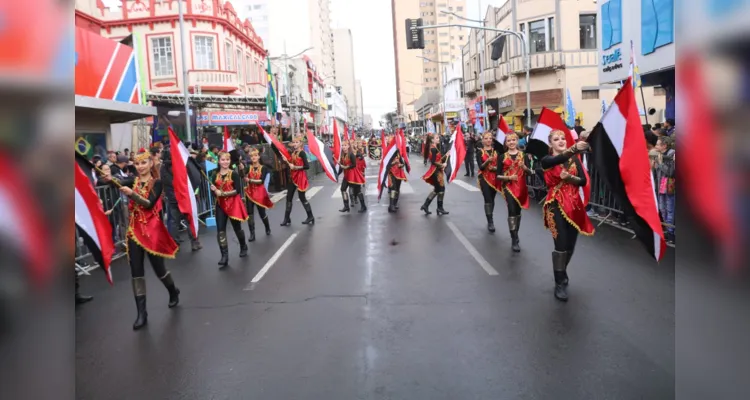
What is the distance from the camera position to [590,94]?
108ft

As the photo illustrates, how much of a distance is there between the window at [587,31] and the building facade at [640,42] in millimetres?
14569

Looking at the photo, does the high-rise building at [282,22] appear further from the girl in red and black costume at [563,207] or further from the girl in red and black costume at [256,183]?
the girl in red and black costume at [563,207]

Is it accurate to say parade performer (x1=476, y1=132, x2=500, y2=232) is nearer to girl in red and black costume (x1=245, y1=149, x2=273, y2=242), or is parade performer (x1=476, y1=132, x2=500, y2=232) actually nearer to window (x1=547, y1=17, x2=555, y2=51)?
girl in red and black costume (x1=245, y1=149, x2=273, y2=242)

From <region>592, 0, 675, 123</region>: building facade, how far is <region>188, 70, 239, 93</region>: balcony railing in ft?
68.4

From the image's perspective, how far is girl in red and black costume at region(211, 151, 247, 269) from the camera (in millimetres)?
8117

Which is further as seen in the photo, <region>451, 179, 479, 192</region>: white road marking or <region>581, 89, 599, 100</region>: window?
<region>581, 89, 599, 100</region>: window

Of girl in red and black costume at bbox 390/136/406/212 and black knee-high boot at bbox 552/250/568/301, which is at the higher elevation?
girl in red and black costume at bbox 390/136/406/212

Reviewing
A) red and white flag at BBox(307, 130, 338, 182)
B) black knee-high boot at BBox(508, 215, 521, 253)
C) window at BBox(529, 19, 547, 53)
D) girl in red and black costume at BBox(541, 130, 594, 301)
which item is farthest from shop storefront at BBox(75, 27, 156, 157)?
window at BBox(529, 19, 547, 53)

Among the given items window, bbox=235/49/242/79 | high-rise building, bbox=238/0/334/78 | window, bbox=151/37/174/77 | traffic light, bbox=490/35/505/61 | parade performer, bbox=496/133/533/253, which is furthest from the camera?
high-rise building, bbox=238/0/334/78

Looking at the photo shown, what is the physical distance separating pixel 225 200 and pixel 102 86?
35.1ft

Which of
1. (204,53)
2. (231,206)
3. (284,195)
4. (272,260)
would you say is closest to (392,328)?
(272,260)

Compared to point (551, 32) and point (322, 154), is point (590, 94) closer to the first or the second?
point (551, 32)

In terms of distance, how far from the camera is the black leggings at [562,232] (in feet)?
19.4

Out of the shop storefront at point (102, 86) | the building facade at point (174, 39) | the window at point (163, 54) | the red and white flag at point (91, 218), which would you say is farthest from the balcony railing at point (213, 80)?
the red and white flag at point (91, 218)
